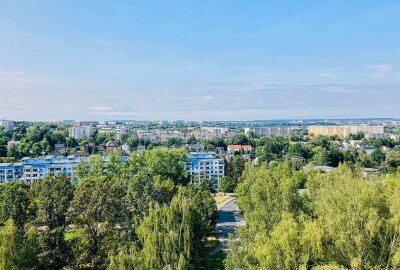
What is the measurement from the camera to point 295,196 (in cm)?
2030

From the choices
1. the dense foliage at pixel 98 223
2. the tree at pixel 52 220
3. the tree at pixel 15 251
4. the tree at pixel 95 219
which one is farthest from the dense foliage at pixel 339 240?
the tree at pixel 52 220

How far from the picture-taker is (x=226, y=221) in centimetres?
3106

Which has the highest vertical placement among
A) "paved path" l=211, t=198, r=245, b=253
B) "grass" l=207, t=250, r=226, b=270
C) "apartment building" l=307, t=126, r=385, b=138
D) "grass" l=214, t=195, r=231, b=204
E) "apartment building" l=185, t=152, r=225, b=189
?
"apartment building" l=307, t=126, r=385, b=138

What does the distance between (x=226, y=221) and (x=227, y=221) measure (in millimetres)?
91

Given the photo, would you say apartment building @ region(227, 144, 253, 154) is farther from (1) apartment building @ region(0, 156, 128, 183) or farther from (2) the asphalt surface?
(2) the asphalt surface

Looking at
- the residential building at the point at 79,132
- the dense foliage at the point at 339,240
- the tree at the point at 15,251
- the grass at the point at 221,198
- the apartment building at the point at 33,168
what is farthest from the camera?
the residential building at the point at 79,132

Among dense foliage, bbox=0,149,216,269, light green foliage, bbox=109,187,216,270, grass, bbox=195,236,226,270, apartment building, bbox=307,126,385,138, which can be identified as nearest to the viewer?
light green foliage, bbox=109,187,216,270

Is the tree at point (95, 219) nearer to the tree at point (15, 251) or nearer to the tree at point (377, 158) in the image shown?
the tree at point (15, 251)

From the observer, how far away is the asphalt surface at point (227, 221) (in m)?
26.2

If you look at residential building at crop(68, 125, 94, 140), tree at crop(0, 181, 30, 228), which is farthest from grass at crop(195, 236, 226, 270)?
residential building at crop(68, 125, 94, 140)

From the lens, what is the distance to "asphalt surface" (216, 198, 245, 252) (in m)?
26.2

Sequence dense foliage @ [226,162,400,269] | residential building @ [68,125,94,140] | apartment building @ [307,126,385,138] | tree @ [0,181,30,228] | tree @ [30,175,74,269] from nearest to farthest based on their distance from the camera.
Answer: dense foliage @ [226,162,400,269] → tree @ [30,175,74,269] → tree @ [0,181,30,228] → residential building @ [68,125,94,140] → apartment building @ [307,126,385,138]

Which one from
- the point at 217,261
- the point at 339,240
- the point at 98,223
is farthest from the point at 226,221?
the point at 339,240

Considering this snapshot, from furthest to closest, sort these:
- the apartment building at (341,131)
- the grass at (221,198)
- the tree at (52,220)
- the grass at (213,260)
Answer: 1. the apartment building at (341,131)
2. the grass at (221,198)
3. the grass at (213,260)
4. the tree at (52,220)
